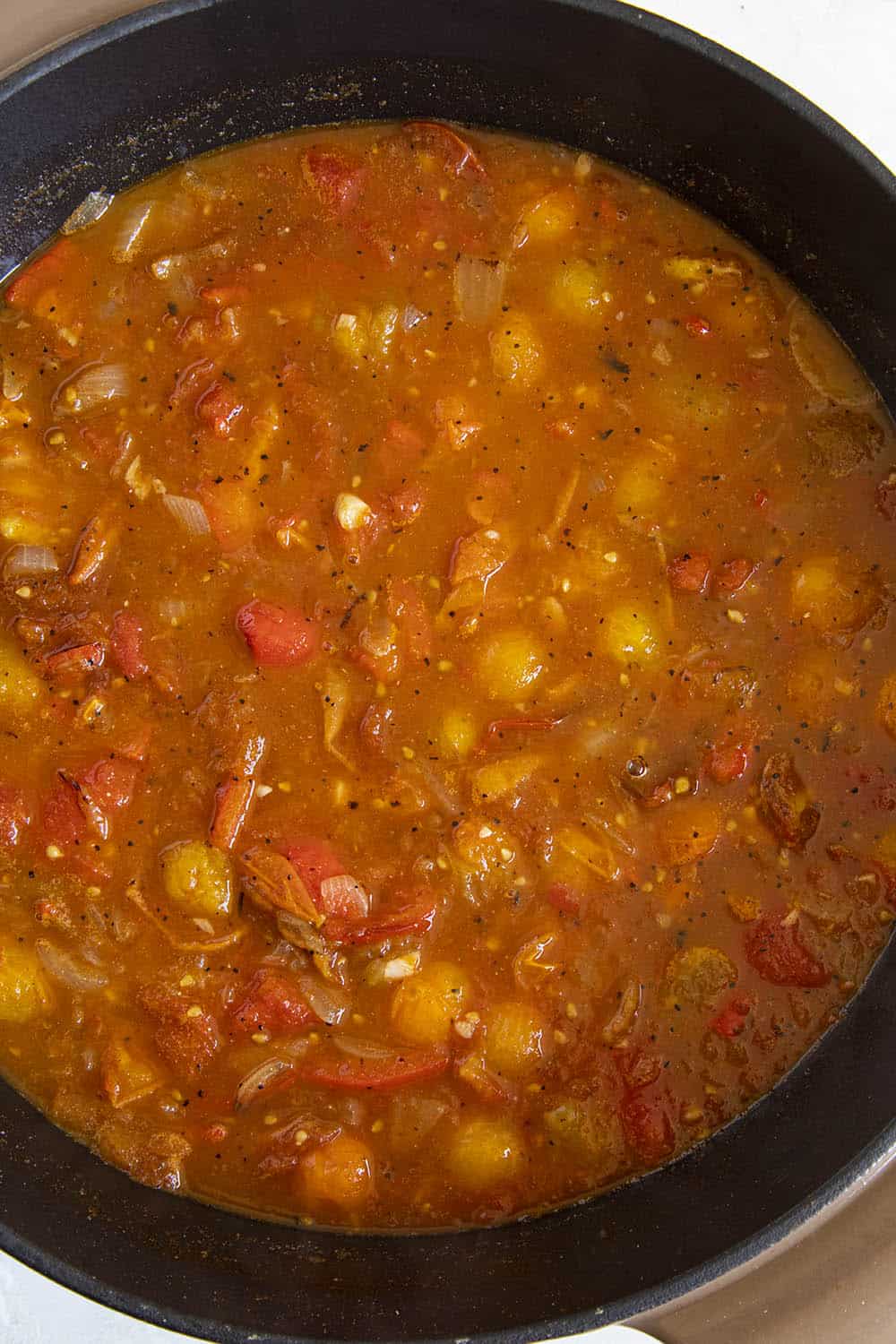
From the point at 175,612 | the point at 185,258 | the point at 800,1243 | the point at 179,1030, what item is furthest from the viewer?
the point at 185,258

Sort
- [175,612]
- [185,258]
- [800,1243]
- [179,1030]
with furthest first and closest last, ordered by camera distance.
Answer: [185,258] < [175,612] < [179,1030] < [800,1243]

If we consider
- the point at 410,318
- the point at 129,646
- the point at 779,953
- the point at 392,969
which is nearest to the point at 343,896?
the point at 392,969

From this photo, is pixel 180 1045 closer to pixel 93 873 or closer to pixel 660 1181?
pixel 93 873

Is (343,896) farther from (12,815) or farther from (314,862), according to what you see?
(12,815)

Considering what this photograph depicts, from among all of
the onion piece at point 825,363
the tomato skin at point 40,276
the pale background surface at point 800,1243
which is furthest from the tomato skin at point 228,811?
the onion piece at point 825,363

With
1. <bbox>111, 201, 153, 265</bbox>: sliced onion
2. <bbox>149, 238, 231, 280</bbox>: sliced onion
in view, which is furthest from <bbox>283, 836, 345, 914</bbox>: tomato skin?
<bbox>111, 201, 153, 265</bbox>: sliced onion

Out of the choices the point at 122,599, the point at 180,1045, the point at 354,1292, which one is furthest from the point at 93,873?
the point at 354,1292
